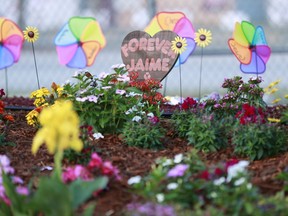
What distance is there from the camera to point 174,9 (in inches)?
309

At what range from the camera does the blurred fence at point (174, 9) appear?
767 centimetres

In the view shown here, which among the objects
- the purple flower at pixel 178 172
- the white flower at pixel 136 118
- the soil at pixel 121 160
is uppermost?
the purple flower at pixel 178 172

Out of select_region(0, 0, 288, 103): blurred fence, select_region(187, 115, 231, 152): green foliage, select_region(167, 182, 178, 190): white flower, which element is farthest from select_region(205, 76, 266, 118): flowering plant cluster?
select_region(0, 0, 288, 103): blurred fence

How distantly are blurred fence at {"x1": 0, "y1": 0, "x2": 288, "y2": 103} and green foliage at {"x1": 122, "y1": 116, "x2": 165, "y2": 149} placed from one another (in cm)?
303

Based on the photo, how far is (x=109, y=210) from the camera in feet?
10.6

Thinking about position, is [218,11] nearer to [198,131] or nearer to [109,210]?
[198,131]

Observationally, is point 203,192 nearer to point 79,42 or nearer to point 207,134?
point 207,134

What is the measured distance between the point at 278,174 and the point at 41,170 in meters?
1.53

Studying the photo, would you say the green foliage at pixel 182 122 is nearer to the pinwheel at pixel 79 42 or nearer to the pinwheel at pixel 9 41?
the pinwheel at pixel 79 42

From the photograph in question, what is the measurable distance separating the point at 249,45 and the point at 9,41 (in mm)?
2567

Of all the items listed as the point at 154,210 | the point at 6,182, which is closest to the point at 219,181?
the point at 154,210

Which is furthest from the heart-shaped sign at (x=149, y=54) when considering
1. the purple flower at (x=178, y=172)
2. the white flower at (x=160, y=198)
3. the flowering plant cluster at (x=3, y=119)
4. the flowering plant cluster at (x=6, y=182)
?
the white flower at (x=160, y=198)

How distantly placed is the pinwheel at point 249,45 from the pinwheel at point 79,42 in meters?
1.58

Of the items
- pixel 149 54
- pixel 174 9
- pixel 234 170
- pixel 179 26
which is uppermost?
pixel 174 9
